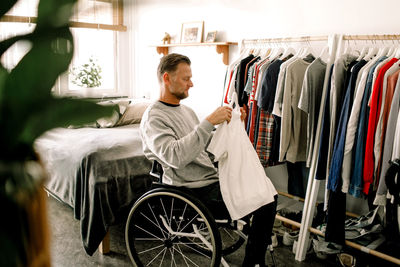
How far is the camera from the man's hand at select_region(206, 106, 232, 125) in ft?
5.79

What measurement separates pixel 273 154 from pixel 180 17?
217cm

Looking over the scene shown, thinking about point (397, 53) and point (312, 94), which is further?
point (312, 94)

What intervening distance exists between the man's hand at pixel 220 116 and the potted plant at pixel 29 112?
1397mm

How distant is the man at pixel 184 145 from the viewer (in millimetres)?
1736

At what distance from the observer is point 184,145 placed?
1.72 m

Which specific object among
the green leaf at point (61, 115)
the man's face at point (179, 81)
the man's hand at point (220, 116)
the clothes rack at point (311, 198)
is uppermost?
the green leaf at point (61, 115)

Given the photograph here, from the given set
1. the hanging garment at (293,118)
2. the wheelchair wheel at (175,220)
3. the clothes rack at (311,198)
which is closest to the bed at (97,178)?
the wheelchair wheel at (175,220)

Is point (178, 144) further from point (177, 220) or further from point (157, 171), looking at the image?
point (177, 220)

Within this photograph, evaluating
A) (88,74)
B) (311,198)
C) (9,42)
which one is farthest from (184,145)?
(88,74)

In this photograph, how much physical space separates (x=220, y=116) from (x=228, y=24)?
74.9 inches

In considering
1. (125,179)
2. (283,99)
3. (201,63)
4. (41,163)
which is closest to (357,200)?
(283,99)

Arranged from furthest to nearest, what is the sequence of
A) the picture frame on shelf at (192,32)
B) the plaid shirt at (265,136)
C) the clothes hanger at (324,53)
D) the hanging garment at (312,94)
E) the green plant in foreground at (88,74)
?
1. the green plant in foreground at (88,74)
2. the picture frame on shelf at (192,32)
3. the plaid shirt at (265,136)
4. the clothes hanger at (324,53)
5. the hanging garment at (312,94)

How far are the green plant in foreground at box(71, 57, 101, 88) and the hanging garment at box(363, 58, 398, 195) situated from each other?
124 inches

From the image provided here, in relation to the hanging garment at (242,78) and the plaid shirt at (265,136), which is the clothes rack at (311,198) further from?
the hanging garment at (242,78)
